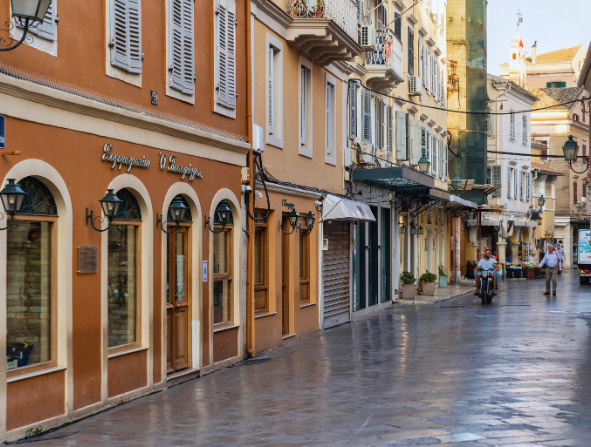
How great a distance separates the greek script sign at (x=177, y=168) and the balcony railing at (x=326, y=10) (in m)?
6.18

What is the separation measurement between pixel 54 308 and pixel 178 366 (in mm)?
3920

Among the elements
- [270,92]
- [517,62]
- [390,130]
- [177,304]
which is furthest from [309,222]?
[517,62]

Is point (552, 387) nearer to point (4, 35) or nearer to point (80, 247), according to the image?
point (80, 247)

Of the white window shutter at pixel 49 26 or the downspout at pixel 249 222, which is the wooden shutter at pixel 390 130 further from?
the white window shutter at pixel 49 26

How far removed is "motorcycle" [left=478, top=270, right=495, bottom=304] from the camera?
32906 mm

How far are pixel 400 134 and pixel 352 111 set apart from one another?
6754 millimetres

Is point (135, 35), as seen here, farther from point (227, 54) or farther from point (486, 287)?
point (486, 287)

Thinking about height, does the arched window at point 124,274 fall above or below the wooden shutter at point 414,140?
below

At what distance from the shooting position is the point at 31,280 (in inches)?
438

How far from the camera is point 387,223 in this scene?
107ft

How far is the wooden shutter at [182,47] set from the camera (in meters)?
14.8

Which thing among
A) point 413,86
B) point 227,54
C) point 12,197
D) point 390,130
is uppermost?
point 413,86

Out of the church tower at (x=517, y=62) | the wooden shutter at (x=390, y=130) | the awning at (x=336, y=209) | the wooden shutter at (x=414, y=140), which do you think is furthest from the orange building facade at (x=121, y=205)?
the church tower at (x=517, y=62)

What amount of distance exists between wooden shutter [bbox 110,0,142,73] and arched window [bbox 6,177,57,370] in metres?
2.35
